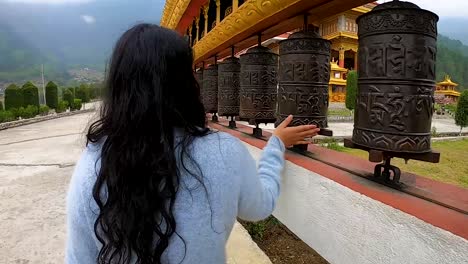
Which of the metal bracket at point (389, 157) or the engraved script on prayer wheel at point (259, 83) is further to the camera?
the engraved script on prayer wheel at point (259, 83)

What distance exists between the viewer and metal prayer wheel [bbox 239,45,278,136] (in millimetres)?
3264

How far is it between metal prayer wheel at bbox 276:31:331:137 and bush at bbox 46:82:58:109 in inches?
982

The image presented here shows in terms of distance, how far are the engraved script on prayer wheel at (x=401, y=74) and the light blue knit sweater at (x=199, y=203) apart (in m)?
1.07

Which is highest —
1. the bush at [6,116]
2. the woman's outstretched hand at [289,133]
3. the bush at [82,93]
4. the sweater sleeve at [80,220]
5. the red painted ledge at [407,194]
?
the bush at [82,93]

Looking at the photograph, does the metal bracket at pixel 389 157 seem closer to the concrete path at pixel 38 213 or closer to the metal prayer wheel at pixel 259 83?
the concrete path at pixel 38 213

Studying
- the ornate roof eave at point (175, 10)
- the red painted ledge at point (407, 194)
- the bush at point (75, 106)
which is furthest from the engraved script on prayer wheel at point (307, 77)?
the bush at point (75, 106)

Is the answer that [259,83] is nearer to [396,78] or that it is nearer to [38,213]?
[396,78]

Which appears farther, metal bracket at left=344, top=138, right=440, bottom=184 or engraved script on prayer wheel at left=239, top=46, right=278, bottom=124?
engraved script on prayer wheel at left=239, top=46, right=278, bottom=124

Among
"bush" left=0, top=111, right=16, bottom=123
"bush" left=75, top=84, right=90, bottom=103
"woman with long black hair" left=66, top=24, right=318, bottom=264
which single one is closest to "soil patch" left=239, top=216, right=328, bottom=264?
"woman with long black hair" left=66, top=24, right=318, bottom=264

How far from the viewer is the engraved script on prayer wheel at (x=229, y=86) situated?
4137 mm

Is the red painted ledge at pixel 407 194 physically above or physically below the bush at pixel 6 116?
above

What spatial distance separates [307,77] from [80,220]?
1.90m

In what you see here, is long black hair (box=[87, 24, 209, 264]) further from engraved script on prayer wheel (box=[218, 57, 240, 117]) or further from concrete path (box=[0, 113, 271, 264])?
engraved script on prayer wheel (box=[218, 57, 240, 117])

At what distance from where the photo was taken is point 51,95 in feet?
78.8
